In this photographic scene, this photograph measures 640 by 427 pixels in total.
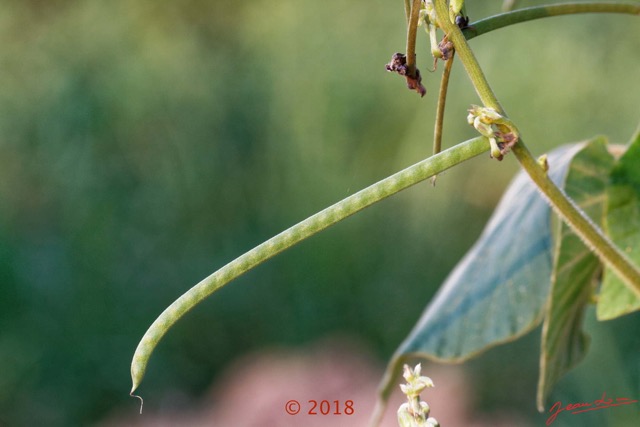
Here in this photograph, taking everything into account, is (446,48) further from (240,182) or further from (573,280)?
(240,182)

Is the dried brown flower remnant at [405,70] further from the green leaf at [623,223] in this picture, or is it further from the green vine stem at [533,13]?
the green leaf at [623,223]

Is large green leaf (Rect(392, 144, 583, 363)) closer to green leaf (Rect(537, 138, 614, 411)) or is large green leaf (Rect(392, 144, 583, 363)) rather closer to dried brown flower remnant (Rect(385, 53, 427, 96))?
green leaf (Rect(537, 138, 614, 411))

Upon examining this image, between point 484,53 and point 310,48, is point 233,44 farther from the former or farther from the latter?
point 484,53

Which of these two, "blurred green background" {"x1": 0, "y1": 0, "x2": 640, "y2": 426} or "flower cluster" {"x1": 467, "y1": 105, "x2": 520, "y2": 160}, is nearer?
"flower cluster" {"x1": 467, "y1": 105, "x2": 520, "y2": 160}

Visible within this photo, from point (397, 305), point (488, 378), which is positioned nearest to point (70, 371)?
point (397, 305)

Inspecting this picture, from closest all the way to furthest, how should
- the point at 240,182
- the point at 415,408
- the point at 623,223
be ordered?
the point at 415,408, the point at 623,223, the point at 240,182

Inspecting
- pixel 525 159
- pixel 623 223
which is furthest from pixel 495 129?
pixel 623 223

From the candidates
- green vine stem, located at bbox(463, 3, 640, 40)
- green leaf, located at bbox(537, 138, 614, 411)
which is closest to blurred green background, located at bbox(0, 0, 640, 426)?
green leaf, located at bbox(537, 138, 614, 411)
